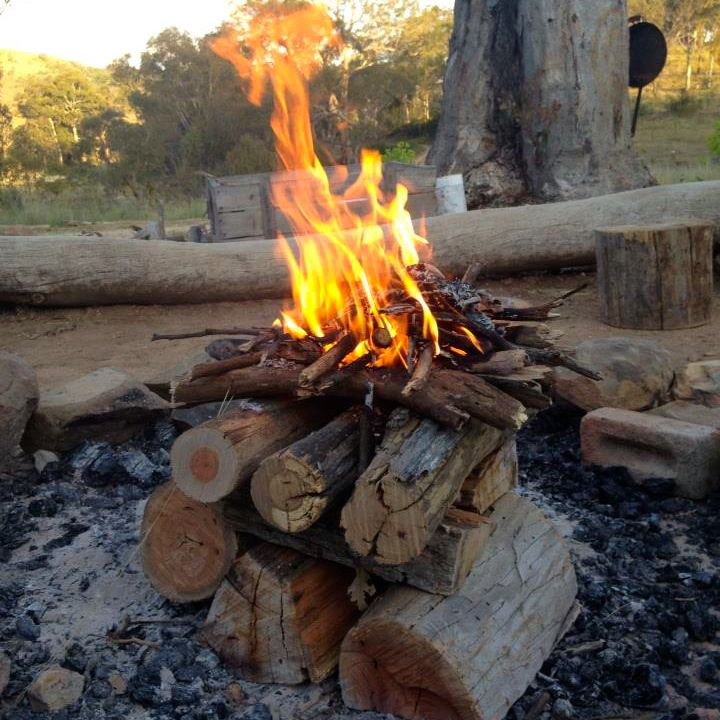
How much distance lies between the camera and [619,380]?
4902 millimetres

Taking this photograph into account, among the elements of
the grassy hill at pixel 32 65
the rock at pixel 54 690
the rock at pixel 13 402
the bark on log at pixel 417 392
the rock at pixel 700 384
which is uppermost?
the grassy hill at pixel 32 65

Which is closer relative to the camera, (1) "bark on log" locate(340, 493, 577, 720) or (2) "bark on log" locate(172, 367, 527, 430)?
(1) "bark on log" locate(340, 493, 577, 720)

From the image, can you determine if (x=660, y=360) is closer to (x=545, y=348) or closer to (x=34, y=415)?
(x=545, y=348)

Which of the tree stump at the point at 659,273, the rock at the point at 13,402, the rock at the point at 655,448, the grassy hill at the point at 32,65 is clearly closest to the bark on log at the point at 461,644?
the rock at the point at 655,448

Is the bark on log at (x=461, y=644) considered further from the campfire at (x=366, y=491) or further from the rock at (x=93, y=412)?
the rock at (x=93, y=412)

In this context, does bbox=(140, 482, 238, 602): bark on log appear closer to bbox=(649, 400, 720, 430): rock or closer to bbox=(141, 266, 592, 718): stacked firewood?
bbox=(141, 266, 592, 718): stacked firewood

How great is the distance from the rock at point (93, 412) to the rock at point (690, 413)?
296 cm

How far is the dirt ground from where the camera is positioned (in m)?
6.59

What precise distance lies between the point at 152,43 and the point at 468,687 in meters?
37.3

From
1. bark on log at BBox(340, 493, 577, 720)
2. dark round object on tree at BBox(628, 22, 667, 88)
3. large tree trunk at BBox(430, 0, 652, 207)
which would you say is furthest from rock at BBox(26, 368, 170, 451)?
dark round object on tree at BBox(628, 22, 667, 88)

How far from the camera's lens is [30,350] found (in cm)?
723

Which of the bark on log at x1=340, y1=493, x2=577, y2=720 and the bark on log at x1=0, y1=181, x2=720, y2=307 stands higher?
the bark on log at x1=0, y1=181, x2=720, y2=307

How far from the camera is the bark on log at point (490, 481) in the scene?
9.91ft

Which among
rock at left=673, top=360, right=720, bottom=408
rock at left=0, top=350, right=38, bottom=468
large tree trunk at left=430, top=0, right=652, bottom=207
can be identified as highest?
large tree trunk at left=430, top=0, right=652, bottom=207
